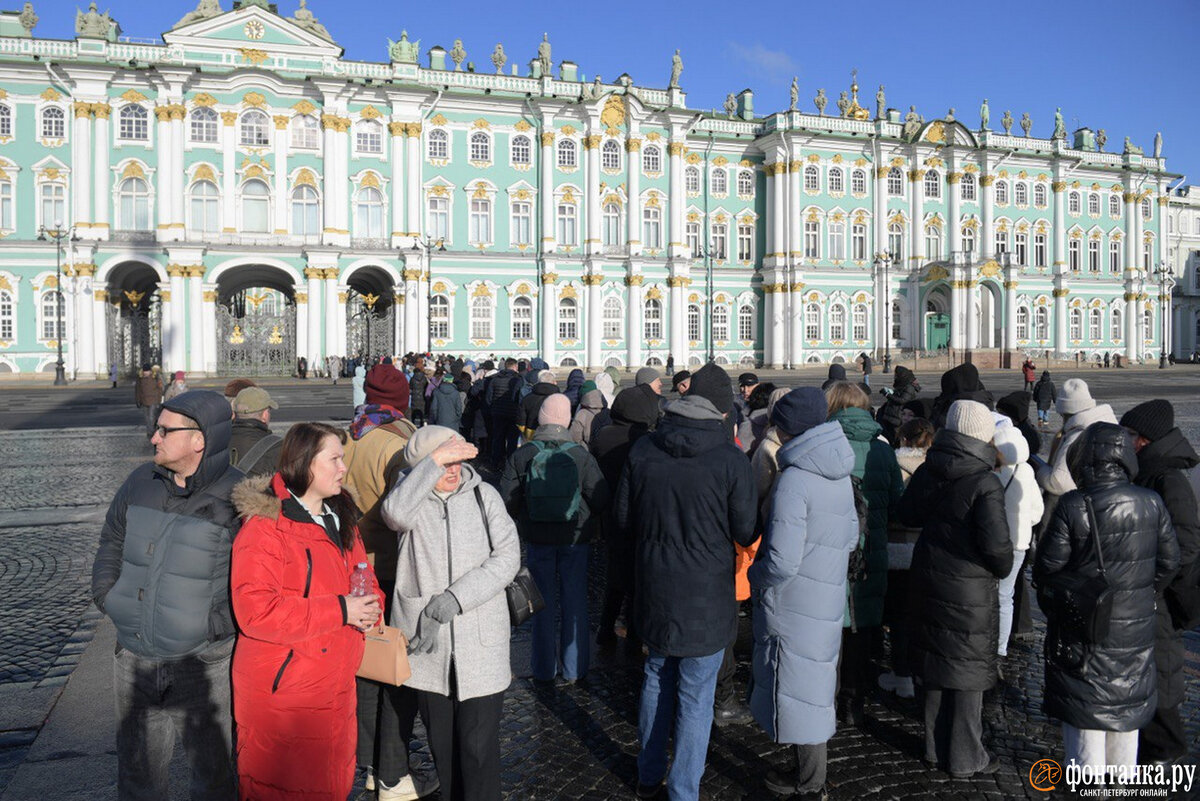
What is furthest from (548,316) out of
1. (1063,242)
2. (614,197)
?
(1063,242)

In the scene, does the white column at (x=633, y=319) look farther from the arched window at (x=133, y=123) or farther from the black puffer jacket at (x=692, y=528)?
the black puffer jacket at (x=692, y=528)

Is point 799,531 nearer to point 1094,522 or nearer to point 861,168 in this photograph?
point 1094,522

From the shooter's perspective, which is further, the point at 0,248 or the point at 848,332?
the point at 848,332

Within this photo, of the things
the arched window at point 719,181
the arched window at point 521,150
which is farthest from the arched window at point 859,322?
the arched window at point 521,150

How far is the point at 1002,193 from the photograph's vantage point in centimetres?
5550

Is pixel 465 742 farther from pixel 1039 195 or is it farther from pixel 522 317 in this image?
pixel 1039 195

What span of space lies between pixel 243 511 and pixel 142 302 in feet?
150

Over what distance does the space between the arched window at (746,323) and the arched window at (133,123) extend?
103 ft

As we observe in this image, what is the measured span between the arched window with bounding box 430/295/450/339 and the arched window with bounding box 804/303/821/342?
20.9m

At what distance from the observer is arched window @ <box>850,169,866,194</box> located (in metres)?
51.5

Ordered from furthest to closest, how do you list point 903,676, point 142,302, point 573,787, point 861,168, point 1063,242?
point 1063,242 < point 861,168 < point 142,302 < point 903,676 < point 573,787

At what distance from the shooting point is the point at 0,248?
37844 mm

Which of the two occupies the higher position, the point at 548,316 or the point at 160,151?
the point at 160,151

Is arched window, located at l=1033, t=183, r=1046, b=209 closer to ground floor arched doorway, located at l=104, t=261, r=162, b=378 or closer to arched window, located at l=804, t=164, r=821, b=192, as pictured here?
arched window, located at l=804, t=164, r=821, b=192
